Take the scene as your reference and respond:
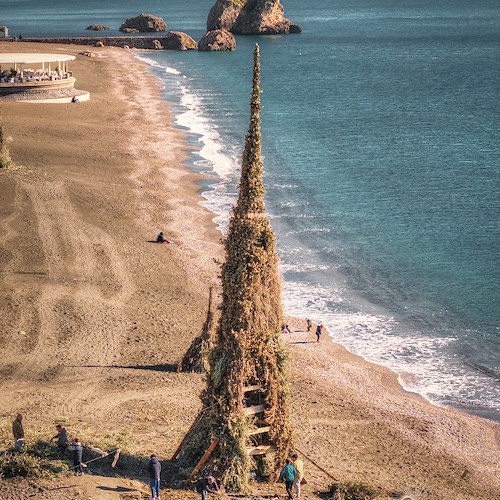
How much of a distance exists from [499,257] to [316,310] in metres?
13.3

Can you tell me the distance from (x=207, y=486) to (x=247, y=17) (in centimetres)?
16708

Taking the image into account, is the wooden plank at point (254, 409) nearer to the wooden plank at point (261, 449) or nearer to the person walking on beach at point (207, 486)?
the wooden plank at point (261, 449)

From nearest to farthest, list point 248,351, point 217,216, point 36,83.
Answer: point 248,351, point 217,216, point 36,83

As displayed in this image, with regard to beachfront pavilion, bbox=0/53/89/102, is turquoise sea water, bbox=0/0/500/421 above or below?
below

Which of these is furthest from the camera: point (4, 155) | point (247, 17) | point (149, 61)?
point (247, 17)

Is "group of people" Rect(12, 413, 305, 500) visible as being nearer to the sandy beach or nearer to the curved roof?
the sandy beach

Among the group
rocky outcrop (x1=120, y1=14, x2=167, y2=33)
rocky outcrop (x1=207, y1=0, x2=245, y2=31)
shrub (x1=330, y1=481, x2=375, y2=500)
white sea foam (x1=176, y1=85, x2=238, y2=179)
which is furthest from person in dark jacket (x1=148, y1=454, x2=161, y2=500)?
rocky outcrop (x1=207, y1=0, x2=245, y2=31)

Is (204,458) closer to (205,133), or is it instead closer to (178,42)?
(205,133)

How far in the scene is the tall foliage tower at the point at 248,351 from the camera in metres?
22.1

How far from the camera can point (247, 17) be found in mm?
182000

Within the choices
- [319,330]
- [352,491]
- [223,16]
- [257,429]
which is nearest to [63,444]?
[257,429]

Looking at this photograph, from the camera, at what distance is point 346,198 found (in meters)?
61.4

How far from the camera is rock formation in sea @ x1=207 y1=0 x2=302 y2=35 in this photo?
181 meters

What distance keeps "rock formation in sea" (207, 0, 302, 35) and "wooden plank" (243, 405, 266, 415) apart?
164 metres
